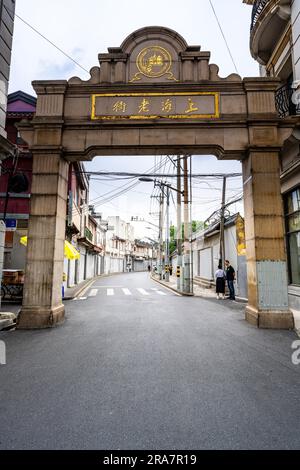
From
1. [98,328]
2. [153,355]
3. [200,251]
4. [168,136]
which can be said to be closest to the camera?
[153,355]

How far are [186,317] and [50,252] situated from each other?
4.42m

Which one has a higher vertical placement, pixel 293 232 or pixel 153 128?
pixel 153 128

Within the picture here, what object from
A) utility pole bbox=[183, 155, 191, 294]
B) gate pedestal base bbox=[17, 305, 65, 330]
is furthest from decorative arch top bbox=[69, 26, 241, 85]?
utility pole bbox=[183, 155, 191, 294]

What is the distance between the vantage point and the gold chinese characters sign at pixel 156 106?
754 centimetres

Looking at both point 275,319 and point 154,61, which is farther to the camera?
point 154,61

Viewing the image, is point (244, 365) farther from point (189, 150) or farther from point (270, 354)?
point (189, 150)

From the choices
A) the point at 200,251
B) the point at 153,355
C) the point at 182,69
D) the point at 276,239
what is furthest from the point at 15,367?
the point at 200,251

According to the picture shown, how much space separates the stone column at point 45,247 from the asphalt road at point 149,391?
912mm

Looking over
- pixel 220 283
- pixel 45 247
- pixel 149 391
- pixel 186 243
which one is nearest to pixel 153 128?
pixel 45 247

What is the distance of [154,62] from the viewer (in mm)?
7906

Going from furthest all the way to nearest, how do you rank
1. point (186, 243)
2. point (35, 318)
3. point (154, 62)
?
1. point (186, 243)
2. point (154, 62)
3. point (35, 318)

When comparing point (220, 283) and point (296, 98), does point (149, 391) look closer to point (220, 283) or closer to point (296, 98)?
point (296, 98)

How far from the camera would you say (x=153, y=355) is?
4488mm

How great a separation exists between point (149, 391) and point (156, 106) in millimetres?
7186
